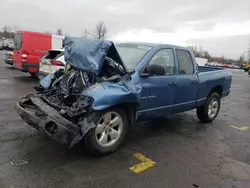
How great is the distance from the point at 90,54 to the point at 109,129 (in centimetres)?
126

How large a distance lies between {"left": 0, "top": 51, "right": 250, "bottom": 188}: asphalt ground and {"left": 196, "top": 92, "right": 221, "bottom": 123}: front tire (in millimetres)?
769

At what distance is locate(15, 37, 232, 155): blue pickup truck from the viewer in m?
3.64

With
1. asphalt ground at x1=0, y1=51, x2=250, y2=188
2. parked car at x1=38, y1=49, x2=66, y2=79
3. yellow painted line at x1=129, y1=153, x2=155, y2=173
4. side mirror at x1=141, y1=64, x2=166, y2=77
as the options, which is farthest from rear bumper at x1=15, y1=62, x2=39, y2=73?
yellow painted line at x1=129, y1=153, x2=155, y2=173

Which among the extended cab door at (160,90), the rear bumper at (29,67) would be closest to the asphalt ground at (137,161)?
the extended cab door at (160,90)

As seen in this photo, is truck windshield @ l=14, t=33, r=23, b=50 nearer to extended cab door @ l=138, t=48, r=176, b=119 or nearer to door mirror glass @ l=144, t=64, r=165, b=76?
extended cab door @ l=138, t=48, r=176, b=119

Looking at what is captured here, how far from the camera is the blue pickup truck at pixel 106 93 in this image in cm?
364

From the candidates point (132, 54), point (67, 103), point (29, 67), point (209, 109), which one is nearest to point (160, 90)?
point (132, 54)

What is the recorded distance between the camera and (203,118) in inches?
259

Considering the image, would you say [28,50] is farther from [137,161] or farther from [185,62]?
[137,161]

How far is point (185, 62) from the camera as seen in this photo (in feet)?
18.5

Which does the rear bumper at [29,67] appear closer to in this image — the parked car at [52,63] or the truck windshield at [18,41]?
the truck windshield at [18,41]

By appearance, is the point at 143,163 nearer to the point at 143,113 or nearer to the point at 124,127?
the point at 124,127

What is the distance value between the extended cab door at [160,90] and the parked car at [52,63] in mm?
5257

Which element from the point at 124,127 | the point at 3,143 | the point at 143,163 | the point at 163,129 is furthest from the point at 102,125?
the point at 163,129
